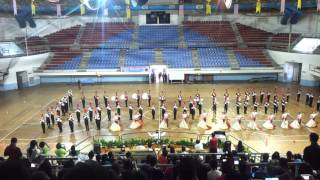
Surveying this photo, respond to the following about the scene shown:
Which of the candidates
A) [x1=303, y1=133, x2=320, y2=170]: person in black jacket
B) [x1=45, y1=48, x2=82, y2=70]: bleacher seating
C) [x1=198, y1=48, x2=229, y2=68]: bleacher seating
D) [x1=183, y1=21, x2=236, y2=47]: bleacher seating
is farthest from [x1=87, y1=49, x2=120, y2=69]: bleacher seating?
[x1=303, y1=133, x2=320, y2=170]: person in black jacket

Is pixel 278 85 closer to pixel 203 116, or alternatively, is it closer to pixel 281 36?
pixel 281 36

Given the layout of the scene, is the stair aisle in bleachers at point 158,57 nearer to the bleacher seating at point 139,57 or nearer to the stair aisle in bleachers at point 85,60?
the bleacher seating at point 139,57

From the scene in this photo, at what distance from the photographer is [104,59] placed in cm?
3450

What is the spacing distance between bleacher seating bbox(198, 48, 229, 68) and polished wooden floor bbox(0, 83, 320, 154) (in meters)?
2.63

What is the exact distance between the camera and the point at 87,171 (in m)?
2.04

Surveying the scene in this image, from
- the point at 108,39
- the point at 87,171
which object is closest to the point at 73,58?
the point at 108,39

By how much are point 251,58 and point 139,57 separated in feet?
36.3

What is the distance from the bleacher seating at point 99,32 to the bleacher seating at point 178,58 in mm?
6583

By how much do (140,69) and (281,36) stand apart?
15.2 metres

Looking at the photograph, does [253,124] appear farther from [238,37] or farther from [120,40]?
[120,40]

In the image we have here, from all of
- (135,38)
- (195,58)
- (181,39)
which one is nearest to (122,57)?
(135,38)

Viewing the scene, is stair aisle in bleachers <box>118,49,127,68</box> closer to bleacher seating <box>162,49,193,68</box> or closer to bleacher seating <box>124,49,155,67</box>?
bleacher seating <box>124,49,155,67</box>

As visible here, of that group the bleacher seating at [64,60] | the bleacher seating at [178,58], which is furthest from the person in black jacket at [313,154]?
the bleacher seating at [64,60]

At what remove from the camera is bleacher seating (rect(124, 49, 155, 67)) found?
110 ft
